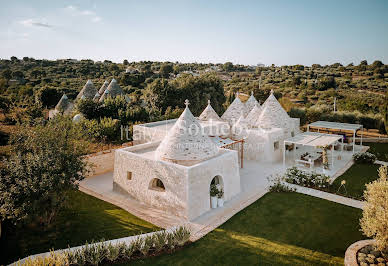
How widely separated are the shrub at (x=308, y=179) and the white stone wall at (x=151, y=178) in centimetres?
622

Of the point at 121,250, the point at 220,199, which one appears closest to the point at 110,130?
the point at 220,199

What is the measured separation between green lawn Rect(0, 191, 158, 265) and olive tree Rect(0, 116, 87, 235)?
49 centimetres

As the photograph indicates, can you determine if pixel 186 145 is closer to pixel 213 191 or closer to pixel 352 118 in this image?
pixel 213 191

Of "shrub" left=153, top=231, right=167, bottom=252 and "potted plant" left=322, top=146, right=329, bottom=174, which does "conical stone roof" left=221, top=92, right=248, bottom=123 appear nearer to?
"potted plant" left=322, top=146, right=329, bottom=174

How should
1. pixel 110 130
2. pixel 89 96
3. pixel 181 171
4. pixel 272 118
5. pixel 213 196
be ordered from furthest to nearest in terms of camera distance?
pixel 89 96 → pixel 272 118 → pixel 110 130 → pixel 213 196 → pixel 181 171

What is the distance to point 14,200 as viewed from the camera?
738cm

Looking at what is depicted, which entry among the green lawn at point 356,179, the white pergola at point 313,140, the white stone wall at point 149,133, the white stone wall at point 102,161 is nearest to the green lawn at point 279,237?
the green lawn at point 356,179

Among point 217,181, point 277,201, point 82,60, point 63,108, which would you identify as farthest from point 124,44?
point 82,60

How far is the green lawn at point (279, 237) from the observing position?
7641mm

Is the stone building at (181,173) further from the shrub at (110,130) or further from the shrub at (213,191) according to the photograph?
the shrub at (110,130)

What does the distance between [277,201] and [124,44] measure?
66.7 ft

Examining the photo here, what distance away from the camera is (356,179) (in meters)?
13.9

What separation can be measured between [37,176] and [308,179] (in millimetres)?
11242

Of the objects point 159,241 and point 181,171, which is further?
point 181,171
